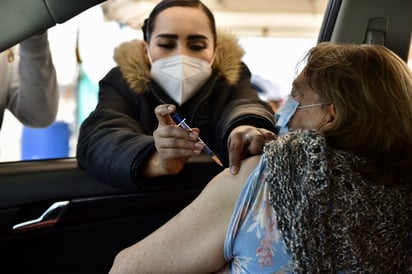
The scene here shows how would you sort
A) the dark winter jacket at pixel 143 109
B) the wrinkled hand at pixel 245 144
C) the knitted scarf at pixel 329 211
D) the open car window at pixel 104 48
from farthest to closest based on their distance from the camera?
the open car window at pixel 104 48
the dark winter jacket at pixel 143 109
the wrinkled hand at pixel 245 144
the knitted scarf at pixel 329 211

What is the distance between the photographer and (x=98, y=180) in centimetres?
169

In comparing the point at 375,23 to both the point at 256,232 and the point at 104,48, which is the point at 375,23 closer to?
the point at 256,232

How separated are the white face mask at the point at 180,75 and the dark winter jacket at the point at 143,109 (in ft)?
0.07

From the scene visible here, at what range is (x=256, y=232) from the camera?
1.04 meters

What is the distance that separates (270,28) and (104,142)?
275 centimetres

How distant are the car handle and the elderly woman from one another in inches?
21.3

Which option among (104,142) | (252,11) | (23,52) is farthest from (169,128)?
(252,11)

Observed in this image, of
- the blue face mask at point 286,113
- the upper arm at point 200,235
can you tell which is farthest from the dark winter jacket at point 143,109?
the upper arm at point 200,235

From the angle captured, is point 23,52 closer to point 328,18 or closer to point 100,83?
point 100,83

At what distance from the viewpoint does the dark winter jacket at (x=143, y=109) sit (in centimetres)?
160

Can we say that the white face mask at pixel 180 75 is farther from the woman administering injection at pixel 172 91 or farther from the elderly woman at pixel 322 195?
the elderly woman at pixel 322 195

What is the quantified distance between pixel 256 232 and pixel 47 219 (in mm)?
849

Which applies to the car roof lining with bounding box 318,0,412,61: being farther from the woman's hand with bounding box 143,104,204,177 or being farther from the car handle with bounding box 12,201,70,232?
the car handle with bounding box 12,201,70,232

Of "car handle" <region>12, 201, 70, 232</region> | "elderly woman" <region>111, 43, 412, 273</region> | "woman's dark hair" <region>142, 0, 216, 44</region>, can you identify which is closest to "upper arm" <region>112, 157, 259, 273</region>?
"elderly woman" <region>111, 43, 412, 273</region>
